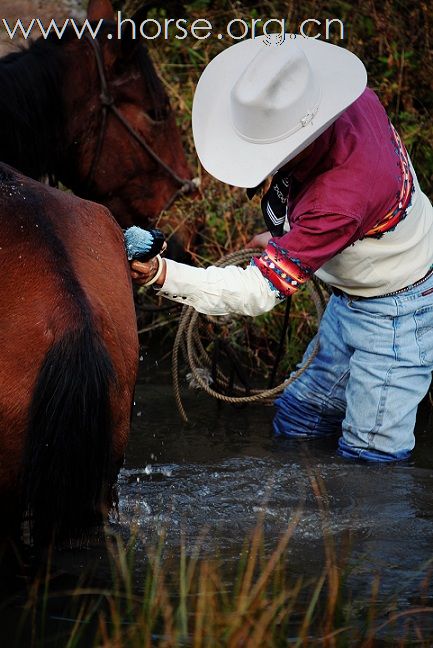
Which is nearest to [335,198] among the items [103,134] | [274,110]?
[274,110]

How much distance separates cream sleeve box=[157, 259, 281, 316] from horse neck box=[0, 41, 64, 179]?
122 cm

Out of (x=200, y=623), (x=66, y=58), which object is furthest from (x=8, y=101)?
(x=200, y=623)

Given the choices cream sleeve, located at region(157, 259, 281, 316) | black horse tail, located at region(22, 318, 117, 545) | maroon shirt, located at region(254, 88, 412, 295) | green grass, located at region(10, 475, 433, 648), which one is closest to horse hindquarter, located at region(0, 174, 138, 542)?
black horse tail, located at region(22, 318, 117, 545)

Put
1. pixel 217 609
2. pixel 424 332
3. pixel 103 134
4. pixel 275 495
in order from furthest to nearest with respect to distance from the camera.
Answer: pixel 103 134 < pixel 424 332 < pixel 275 495 < pixel 217 609

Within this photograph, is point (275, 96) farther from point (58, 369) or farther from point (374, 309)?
point (58, 369)

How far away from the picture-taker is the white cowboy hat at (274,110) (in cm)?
322

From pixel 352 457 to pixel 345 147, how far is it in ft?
4.51

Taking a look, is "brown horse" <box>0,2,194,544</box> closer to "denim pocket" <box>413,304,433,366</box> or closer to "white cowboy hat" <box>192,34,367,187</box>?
"white cowboy hat" <box>192,34,367,187</box>

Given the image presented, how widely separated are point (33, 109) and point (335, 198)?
1.67 meters

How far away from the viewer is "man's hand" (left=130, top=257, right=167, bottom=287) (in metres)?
3.16

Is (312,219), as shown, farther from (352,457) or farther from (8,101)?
(8,101)

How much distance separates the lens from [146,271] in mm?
3188

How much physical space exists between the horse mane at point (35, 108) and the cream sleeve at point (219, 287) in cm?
123

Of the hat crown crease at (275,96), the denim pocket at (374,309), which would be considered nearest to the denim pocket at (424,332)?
the denim pocket at (374,309)
